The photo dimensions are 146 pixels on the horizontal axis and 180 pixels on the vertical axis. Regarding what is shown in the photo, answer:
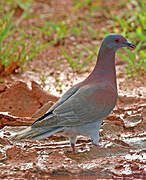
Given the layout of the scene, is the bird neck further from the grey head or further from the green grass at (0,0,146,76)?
the green grass at (0,0,146,76)

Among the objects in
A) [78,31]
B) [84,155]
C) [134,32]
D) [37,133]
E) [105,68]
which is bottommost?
[84,155]

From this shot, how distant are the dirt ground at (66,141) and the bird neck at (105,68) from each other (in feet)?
1.97

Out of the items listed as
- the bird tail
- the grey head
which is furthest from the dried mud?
the grey head

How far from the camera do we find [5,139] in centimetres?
490

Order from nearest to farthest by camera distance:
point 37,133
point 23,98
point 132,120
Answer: point 37,133 → point 132,120 → point 23,98

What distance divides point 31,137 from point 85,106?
0.56 metres

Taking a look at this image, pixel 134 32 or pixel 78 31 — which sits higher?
pixel 78 31

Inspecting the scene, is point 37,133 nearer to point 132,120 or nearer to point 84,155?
point 84,155

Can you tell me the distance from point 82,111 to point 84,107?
0.05 meters

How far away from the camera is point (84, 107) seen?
4621 millimetres

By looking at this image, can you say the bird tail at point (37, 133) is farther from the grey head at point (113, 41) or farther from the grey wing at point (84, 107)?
the grey head at point (113, 41)

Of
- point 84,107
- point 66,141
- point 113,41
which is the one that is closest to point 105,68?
point 113,41

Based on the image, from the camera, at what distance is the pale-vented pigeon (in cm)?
449

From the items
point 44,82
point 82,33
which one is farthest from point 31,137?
point 82,33
